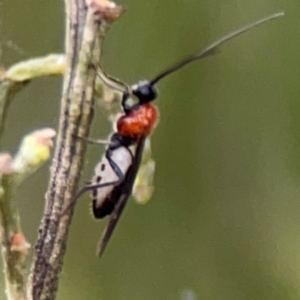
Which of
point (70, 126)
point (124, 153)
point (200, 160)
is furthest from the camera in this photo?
point (200, 160)

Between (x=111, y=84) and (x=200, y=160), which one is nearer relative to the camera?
(x=111, y=84)

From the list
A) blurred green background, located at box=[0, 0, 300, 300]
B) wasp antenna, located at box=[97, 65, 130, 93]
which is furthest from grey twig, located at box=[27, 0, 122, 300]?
blurred green background, located at box=[0, 0, 300, 300]

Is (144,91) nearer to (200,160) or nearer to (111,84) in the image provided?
(111,84)

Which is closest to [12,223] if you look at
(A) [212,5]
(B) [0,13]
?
(B) [0,13]

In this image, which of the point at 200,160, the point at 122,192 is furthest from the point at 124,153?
the point at 200,160

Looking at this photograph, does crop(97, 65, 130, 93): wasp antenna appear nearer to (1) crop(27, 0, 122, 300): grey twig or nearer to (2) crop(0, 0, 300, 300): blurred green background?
(1) crop(27, 0, 122, 300): grey twig

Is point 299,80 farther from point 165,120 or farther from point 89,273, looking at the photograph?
point 89,273

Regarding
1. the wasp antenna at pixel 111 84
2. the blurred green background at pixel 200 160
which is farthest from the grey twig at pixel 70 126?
the blurred green background at pixel 200 160
